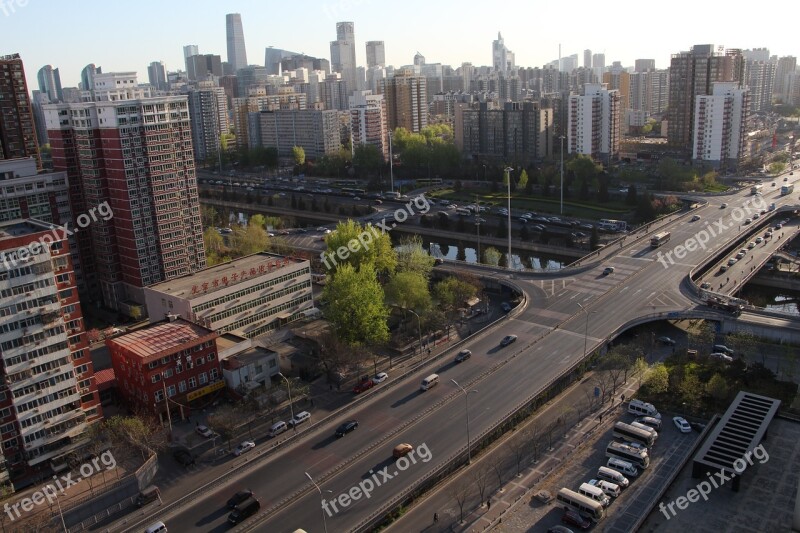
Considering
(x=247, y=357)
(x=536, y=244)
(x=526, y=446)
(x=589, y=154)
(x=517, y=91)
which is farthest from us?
(x=517, y=91)

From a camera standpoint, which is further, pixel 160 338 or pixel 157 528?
pixel 160 338

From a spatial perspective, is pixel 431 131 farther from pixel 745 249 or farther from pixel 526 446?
pixel 526 446

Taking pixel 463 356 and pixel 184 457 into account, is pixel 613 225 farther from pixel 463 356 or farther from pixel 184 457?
pixel 184 457

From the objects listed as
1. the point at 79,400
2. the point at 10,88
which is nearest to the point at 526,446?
the point at 79,400

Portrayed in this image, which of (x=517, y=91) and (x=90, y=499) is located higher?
(x=517, y=91)

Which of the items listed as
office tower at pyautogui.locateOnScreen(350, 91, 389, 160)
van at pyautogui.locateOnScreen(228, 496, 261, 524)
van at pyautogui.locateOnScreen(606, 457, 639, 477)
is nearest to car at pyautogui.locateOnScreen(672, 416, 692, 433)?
van at pyautogui.locateOnScreen(606, 457, 639, 477)

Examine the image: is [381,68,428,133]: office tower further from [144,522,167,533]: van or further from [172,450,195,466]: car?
[144,522,167,533]: van

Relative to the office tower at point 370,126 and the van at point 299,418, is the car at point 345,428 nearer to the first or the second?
the van at point 299,418
